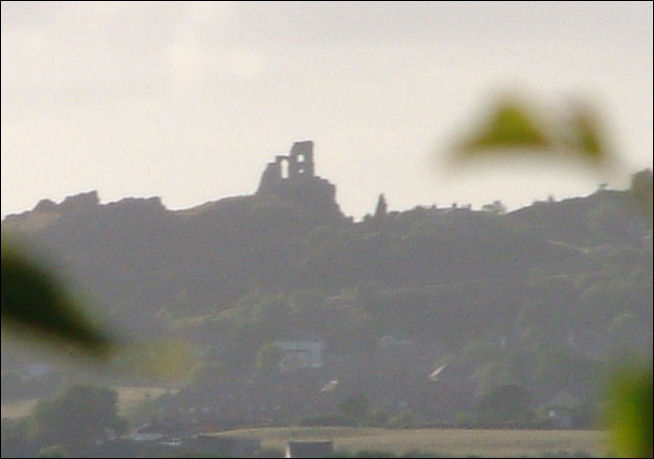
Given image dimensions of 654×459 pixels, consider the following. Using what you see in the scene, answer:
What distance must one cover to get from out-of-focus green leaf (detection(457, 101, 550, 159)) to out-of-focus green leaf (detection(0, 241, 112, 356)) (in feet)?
2.12

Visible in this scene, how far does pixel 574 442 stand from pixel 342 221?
36787 millimetres

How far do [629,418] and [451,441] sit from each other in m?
11.8

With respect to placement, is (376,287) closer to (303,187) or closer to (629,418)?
(303,187)

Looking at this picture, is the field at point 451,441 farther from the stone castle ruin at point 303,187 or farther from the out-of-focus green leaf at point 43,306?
the stone castle ruin at point 303,187

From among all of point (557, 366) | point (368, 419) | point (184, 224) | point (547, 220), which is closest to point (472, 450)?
point (368, 419)

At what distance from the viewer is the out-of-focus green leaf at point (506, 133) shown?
301 cm

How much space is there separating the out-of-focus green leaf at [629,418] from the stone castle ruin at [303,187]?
43.3m

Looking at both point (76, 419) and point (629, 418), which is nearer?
point (629, 418)

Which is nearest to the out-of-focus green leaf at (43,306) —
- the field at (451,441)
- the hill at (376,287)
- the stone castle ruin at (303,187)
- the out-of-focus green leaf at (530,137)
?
the out-of-focus green leaf at (530,137)

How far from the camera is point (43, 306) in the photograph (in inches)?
119

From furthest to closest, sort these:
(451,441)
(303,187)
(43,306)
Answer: (303,187) < (451,441) < (43,306)

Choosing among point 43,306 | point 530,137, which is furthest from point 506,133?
point 43,306

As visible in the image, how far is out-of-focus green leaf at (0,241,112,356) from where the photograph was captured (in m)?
2.99

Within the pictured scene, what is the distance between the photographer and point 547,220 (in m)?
48.2
